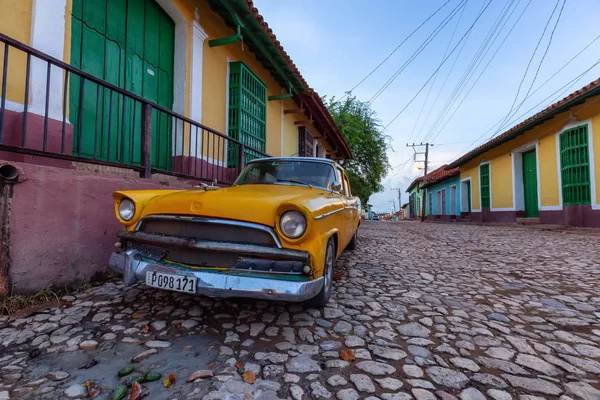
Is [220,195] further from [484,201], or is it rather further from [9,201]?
[484,201]

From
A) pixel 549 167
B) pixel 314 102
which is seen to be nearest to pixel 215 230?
pixel 314 102

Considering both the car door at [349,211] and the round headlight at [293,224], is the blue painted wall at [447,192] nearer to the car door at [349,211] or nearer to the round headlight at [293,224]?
the car door at [349,211]

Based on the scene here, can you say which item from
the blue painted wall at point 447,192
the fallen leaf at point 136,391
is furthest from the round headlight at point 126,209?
the blue painted wall at point 447,192

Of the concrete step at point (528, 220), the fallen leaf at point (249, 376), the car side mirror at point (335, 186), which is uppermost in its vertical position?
the car side mirror at point (335, 186)

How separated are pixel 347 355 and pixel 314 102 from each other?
7636 mm

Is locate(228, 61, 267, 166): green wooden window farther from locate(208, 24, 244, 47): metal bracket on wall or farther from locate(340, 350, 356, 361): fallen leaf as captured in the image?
locate(340, 350, 356, 361): fallen leaf

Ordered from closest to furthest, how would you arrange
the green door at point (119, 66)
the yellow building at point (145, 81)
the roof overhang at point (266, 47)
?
the yellow building at point (145, 81) < the green door at point (119, 66) < the roof overhang at point (266, 47)

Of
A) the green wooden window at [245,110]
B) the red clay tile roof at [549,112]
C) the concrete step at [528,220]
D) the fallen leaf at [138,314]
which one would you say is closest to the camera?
the fallen leaf at [138,314]

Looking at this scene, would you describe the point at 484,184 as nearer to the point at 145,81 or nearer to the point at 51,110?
the point at 145,81

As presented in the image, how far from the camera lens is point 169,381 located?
1.35m

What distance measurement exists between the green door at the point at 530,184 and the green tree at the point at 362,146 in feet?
24.3

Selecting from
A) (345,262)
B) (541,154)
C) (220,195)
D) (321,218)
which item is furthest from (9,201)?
(541,154)

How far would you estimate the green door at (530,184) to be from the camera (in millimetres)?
10359

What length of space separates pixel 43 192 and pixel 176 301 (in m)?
1.38
